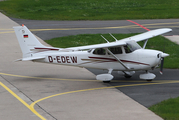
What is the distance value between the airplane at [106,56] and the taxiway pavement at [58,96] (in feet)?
3.48

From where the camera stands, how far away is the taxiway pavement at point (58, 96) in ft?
42.4

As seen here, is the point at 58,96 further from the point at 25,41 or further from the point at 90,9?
the point at 90,9

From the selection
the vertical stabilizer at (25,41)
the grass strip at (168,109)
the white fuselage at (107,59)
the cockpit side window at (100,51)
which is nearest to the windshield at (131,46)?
the white fuselage at (107,59)

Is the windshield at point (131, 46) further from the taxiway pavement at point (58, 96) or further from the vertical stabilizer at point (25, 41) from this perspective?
the vertical stabilizer at point (25, 41)

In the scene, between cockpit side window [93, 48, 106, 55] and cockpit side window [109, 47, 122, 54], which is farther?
cockpit side window [93, 48, 106, 55]

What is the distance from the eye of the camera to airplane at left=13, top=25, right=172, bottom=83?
16.8m

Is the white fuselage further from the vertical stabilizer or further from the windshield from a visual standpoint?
the vertical stabilizer

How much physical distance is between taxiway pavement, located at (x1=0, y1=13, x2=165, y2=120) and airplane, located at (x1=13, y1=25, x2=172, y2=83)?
106 centimetres

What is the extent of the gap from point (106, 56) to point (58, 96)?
11.7ft

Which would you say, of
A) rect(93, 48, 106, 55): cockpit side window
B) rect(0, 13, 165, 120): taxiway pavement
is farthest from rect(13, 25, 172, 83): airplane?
rect(0, 13, 165, 120): taxiway pavement

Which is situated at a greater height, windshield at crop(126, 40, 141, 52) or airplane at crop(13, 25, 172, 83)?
windshield at crop(126, 40, 141, 52)

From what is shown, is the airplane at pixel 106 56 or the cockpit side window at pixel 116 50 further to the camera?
the cockpit side window at pixel 116 50

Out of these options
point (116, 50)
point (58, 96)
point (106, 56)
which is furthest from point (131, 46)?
point (58, 96)

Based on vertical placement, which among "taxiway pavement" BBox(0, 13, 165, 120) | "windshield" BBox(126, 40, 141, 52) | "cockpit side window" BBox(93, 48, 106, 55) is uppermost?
"windshield" BBox(126, 40, 141, 52)
